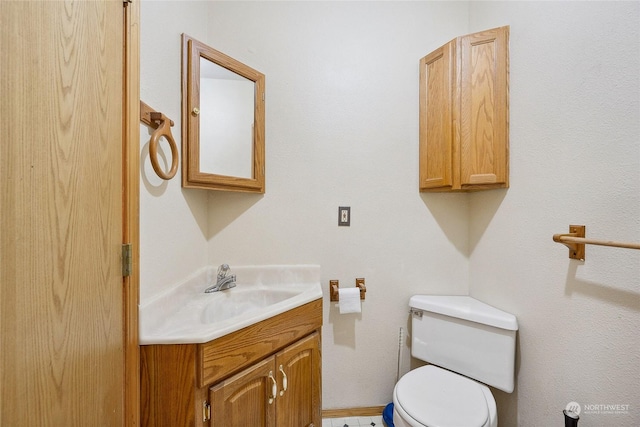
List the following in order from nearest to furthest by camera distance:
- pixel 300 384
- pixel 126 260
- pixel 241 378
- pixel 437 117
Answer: pixel 126 260 → pixel 241 378 → pixel 300 384 → pixel 437 117

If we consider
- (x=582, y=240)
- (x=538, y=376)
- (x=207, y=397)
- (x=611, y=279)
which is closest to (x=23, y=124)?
(x=207, y=397)

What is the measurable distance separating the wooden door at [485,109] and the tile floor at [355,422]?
4.96 feet

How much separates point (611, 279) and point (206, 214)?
1823 millimetres

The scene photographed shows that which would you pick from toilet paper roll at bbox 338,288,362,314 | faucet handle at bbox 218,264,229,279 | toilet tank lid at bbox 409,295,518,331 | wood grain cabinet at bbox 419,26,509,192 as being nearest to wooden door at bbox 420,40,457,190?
wood grain cabinet at bbox 419,26,509,192

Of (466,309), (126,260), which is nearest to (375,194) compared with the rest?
(466,309)

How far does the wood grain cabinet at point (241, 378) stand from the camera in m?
0.73

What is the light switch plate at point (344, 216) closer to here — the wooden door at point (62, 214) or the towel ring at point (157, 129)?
the towel ring at point (157, 129)

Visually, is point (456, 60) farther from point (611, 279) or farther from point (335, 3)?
→ point (611, 279)

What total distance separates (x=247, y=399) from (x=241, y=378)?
10 cm

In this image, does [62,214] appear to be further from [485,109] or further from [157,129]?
[485,109]

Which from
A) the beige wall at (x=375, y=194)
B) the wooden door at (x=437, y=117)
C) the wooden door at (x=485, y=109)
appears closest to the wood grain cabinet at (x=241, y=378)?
the beige wall at (x=375, y=194)

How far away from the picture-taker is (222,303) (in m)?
1.22

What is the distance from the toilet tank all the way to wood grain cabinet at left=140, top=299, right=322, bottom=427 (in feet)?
2.20

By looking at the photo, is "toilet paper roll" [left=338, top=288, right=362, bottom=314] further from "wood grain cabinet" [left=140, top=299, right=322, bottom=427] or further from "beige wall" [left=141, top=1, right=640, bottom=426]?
"wood grain cabinet" [left=140, top=299, right=322, bottom=427]
